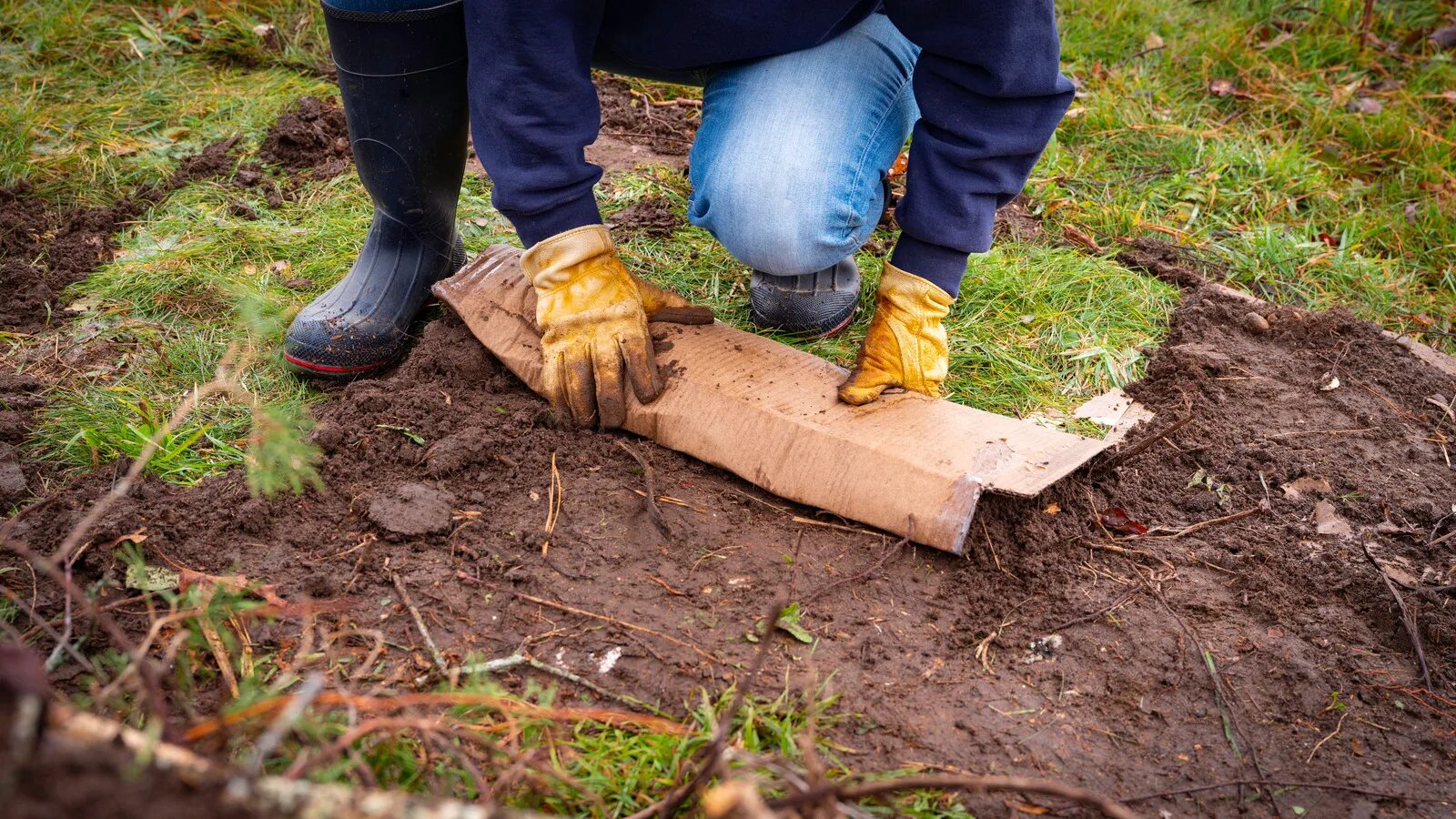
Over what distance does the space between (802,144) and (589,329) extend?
61cm

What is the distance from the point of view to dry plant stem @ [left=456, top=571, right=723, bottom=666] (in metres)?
1.53

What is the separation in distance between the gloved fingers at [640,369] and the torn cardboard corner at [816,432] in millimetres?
23

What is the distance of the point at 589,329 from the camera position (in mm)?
1957

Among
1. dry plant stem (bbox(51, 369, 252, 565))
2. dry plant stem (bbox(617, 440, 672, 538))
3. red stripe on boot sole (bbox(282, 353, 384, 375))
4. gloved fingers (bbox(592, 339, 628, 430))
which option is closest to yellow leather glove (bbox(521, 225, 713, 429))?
gloved fingers (bbox(592, 339, 628, 430))

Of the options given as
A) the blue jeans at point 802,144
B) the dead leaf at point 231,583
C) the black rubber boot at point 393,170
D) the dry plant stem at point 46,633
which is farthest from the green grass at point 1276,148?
the dry plant stem at point 46,633

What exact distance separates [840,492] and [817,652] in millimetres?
348

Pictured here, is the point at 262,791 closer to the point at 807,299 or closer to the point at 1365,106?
the point at 807,299

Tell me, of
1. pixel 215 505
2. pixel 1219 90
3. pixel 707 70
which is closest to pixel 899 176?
pixel 707 70

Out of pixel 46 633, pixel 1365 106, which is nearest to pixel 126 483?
pixel 46 633

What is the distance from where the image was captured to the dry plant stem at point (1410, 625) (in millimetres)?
1591

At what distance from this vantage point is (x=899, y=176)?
10.2 feet

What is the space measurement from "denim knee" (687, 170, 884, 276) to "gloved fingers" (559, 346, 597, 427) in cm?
48

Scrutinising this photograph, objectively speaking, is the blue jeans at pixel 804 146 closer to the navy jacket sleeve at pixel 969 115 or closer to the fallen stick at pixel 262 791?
the navy jacket sleeve at pixel 969 115

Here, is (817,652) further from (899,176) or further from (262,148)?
(262,148)
